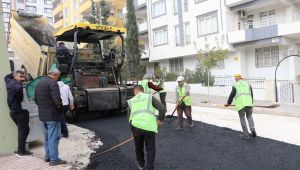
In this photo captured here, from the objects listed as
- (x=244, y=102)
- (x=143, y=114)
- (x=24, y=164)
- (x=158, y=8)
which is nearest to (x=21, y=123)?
(x=24, y=164)

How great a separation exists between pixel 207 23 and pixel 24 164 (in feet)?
68.2

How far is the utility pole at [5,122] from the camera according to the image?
730 cm

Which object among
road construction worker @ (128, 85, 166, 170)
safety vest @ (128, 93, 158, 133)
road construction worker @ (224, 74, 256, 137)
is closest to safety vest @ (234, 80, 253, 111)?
road construction worker @ (224, 74, 256, 137)

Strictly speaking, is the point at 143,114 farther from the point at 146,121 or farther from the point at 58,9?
the point at 58,9

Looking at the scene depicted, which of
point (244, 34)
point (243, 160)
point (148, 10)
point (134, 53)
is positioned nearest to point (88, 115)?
point (243, 160)

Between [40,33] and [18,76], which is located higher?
[40,33]

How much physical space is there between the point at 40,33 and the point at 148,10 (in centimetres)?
1932

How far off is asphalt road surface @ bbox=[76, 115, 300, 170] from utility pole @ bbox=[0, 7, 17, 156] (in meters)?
1.80

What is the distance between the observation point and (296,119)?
40.4 feet

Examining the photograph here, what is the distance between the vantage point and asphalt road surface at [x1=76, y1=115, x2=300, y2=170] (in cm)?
639

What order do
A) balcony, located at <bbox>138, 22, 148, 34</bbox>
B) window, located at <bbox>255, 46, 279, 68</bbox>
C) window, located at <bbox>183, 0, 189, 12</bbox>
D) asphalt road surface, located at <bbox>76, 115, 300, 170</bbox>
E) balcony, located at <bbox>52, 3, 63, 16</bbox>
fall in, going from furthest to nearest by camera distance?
1. balcony, located at <bbox>52, 3, 63, 16</bbox>
2. balcony, located at <bbox>138, 22, 148, 34</bbox>
3. window, located at <bbox>183, 0, 189, 12</bbox>
4. window, located at <bbox>255, 46, 279, 68</bbox>
5. asphalt road surface, located at <bbox>76, 115, 300, 170</bbox>

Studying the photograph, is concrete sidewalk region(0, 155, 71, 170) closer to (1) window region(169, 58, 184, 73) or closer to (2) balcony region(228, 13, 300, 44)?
(2) balcony region(228, 13, 300, 44)

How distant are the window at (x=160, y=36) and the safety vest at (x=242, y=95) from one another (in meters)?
21.3

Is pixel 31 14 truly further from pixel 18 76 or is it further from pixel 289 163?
pixel 289 163
